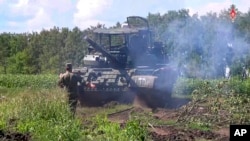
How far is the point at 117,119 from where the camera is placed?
1688 centimetres

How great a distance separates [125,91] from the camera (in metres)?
21.0

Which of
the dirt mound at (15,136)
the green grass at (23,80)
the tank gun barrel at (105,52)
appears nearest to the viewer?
the dirt mound at (15,136)

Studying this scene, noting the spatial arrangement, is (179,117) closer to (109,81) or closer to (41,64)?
(109,81)

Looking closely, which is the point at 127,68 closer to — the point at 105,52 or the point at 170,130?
the point at 105,52

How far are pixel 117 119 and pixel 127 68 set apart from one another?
5.70m

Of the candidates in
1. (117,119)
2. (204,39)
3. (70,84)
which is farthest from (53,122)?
(204,39)

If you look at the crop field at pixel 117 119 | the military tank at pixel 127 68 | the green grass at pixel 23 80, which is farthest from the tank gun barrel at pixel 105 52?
the green grass at pixel 23 80

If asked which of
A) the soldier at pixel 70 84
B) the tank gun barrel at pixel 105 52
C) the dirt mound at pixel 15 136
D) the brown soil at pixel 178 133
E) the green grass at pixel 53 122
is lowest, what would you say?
the brown soil at pixel 178 133

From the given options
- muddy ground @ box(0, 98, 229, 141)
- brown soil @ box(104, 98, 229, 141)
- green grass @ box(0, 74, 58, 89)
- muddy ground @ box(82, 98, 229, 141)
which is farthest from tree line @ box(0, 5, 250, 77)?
brown soil @ box(104, 98, 229, 141)

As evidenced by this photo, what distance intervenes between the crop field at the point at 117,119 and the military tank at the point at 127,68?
0.84 metres

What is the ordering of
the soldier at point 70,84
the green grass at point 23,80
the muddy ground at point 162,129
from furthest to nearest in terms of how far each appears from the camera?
the green grass at point 23,80 → the soldier at point 70,84 → the muddy ground at point 162,129

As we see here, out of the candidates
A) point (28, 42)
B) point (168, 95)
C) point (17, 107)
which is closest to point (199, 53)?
point (168, 95)

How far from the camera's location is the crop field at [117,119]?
33.8 ft

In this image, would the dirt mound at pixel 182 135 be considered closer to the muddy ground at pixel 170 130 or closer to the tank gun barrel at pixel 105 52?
the muddy ground at pixel 170 130
